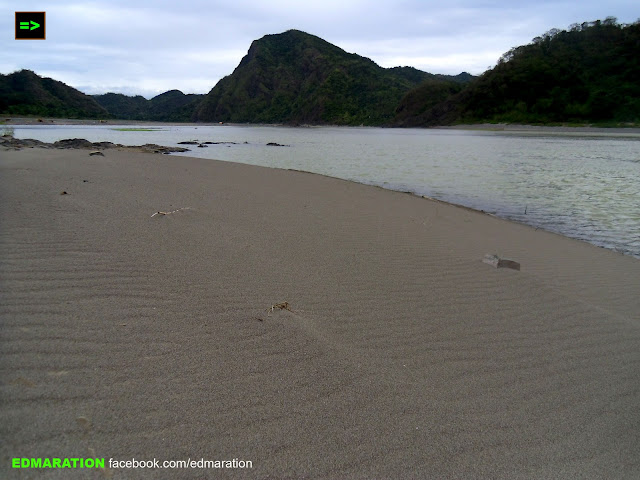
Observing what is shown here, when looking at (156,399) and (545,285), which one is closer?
(156,399)

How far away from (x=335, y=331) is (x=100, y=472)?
1720 millimetres

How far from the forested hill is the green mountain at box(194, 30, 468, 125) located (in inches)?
1381

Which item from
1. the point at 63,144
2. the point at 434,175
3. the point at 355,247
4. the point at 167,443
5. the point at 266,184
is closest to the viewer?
the point at 167,443

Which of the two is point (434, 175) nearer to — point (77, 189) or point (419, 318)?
point (77, 189)

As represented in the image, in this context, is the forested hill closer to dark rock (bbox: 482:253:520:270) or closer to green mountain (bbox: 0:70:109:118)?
dark rock (bbox: 482:253:520:270)

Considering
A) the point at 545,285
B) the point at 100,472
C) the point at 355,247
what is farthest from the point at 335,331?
→ the point at 545,285

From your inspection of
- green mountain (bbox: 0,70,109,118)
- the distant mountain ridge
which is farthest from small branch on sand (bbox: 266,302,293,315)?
green mountain (bbox: 0,70,109,118)

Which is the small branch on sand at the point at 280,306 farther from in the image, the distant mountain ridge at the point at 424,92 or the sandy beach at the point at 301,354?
the distant mountain ridge at the point at 424,92

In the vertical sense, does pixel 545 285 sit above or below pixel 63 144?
below

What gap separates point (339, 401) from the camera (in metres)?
2.29

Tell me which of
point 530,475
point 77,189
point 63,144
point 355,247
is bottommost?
point 530,475

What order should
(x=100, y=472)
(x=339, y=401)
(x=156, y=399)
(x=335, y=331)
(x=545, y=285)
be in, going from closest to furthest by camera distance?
(x=100, y=472) < (x=156, y=399) < (x=339, y=401) < (x=335, y=331) < (x=545, y=285)

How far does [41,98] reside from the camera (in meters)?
106

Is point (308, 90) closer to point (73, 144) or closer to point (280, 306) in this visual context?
point (73, 144)
